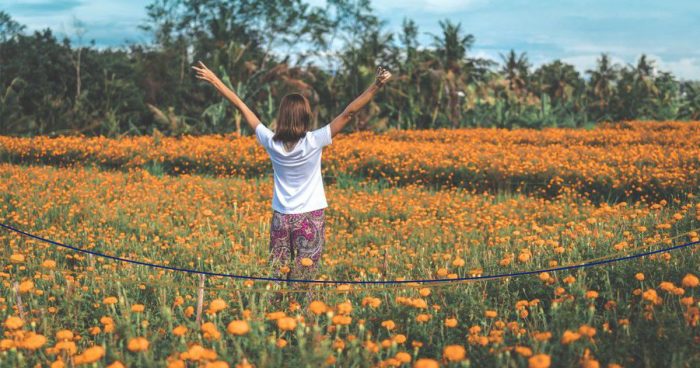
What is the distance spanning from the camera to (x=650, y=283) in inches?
129

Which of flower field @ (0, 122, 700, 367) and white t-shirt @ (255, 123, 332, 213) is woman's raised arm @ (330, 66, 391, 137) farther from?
flower field @ (0, 122, 700, 367)

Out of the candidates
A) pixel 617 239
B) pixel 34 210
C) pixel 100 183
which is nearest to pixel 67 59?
pixel 100 183

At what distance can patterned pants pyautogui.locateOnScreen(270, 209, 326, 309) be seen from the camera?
3.65 meters

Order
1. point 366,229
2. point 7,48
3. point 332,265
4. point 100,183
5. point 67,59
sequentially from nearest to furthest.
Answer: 1. point 332,265
2. point 366,229
3. point 100,183
4. point 67,59
5. point 7,48

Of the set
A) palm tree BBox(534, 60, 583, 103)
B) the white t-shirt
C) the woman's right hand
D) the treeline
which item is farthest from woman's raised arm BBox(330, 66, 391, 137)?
palm tree BBox(534, 60, 583, 103)

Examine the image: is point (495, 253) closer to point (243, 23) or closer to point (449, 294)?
point (449, 294)

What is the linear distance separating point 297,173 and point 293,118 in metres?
0.36

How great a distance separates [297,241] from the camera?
12.0 feet

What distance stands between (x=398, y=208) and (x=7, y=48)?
26.3 meters

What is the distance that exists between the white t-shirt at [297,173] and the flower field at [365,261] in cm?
51

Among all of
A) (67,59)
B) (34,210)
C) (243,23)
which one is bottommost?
(34,210)

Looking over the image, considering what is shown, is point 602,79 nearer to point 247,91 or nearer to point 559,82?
point 559,82

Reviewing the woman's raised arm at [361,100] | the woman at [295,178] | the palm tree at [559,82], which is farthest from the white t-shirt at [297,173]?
the palm tree at [559,82]

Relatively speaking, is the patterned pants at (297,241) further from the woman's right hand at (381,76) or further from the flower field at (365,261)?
the woman's right hand at (381,76)
